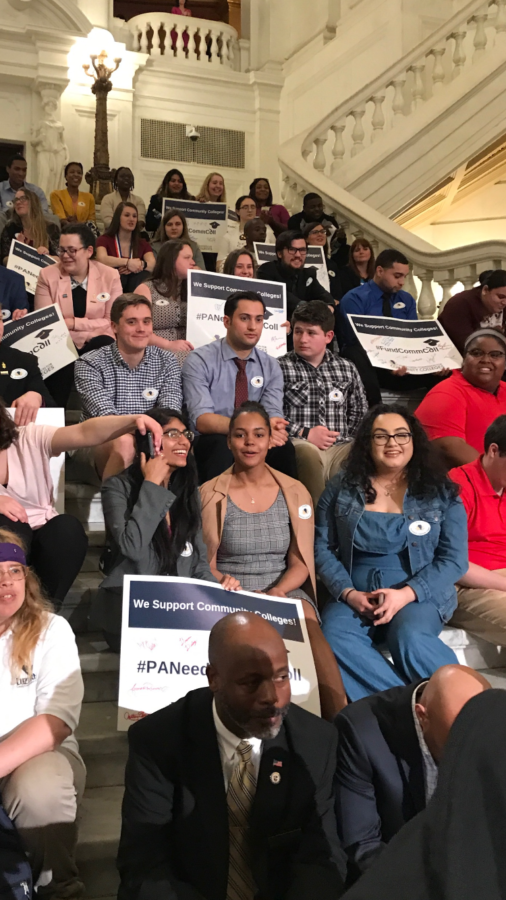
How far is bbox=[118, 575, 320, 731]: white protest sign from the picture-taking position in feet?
9.03

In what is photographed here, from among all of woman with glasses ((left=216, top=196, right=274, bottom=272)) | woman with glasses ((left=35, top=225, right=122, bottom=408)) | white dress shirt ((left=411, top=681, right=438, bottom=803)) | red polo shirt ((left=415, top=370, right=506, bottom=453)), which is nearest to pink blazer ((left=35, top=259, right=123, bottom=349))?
woman with glasses ((left=35, top=225, right=122, bottom=408))

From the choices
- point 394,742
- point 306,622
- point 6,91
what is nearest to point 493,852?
point 394,742

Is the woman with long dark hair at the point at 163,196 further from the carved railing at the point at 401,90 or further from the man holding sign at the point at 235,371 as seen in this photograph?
the man holding sign at the point at 235,371

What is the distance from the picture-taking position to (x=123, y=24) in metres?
12.0

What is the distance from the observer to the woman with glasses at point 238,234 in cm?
747

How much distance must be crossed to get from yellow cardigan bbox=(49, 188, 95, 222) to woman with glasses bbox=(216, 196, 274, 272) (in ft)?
5.12

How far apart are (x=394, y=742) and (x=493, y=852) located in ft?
4.10

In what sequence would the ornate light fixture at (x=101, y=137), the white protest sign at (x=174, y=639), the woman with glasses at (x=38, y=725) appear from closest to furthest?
the woman with glasses at (x=38, y=725) → the white protest sign at (x=174, y=639) → the ornate light fixture at (x=101, y=137)

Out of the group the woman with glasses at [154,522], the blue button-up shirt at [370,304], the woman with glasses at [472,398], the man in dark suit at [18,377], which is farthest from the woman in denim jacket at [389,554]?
the blue button-up shirt at [370,304]

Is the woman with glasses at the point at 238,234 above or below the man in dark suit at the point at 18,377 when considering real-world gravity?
above

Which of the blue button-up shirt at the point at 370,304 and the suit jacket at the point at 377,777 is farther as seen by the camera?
the blue button-up shirt at the point at 370,304

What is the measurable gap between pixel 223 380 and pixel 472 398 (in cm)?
122

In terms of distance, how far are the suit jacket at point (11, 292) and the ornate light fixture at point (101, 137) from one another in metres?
5.13

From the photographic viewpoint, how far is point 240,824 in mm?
2127
